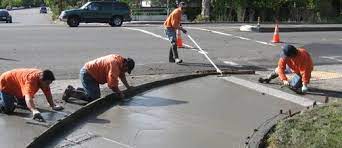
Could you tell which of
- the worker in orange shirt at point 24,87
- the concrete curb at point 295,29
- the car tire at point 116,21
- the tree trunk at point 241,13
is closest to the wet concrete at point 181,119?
the worker in orange shirt at point 24,87

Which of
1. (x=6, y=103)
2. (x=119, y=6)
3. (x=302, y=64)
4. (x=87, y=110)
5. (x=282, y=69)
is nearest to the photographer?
(x=6, y=103)

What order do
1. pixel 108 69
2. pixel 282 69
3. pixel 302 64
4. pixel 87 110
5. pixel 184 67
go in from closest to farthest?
pixel 87 110 < pixel 108 69 < pixel 302 64 < pixel 282 69 < pixel 184 67

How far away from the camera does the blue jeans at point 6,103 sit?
28.5 ft

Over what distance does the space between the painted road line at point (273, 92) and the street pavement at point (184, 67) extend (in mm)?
132

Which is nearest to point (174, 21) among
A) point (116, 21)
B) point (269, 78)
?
point (269, 78)

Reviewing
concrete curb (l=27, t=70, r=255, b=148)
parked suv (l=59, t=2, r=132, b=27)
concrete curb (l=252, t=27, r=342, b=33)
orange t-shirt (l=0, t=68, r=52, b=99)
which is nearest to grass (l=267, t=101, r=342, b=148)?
concrete curb (l=27, t=70, r=255, b=148)

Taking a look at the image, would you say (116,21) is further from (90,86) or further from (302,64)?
(90,86)

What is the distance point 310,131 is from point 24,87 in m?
4.02

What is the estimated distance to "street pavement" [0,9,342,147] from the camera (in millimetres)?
8250

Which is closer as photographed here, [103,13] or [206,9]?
[103,13]

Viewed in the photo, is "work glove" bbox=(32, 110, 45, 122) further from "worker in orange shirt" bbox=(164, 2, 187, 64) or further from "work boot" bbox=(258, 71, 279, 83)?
"worker in orange shirt" bbox=(164, 2, 187, 64)

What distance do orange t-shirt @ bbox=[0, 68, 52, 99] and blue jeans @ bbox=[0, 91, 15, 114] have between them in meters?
0.06

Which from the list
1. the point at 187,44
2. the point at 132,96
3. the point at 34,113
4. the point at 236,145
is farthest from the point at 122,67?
the point at 187,44

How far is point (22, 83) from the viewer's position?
8.52 m
